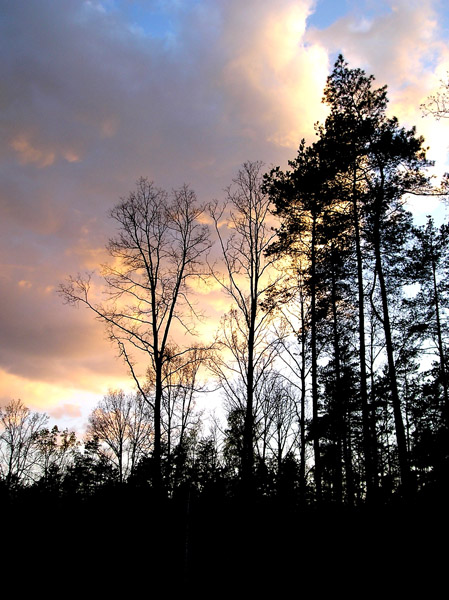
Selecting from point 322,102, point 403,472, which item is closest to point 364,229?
point 322,102

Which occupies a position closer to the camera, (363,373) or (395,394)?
(395,394)

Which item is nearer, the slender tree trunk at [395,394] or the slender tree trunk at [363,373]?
the slender tree trunk at [395,394]

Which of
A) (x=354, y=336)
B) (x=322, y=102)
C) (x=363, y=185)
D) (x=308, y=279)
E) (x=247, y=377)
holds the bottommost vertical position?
(x=247, y=377)

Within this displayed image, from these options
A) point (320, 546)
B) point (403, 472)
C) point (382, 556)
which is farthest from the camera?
point (403, 472)

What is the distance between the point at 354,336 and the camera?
17.4 metres

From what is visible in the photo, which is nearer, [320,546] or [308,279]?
[320,546]

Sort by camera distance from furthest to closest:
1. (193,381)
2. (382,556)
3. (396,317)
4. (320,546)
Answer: (193,381) → (396,317) → (320,546) → (382,556)

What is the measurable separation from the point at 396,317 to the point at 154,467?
38.6 feet

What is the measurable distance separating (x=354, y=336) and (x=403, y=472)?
7.80 metres

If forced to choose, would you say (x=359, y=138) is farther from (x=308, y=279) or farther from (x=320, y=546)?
(x=320, y=546)

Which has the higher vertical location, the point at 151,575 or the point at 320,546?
Result: the point at 320,546

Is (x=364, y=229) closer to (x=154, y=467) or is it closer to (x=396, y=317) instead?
(x=396, y=317)

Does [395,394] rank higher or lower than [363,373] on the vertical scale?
lower

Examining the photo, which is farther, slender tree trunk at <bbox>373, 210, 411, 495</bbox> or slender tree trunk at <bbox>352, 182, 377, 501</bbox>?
slender tree trunk at <bbox>352, 182, 377, 501</bbox>
